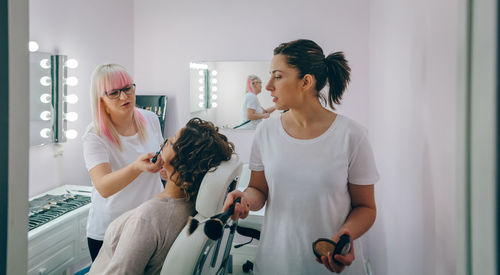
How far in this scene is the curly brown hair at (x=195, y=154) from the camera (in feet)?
4.11

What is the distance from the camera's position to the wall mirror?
2.82 metres

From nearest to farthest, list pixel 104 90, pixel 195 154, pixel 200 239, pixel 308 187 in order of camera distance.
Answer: pixel 308 187 < pixel 200 239 < pixel 195 154 < pixel 104 90

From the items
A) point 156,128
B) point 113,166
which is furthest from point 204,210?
point 156,128

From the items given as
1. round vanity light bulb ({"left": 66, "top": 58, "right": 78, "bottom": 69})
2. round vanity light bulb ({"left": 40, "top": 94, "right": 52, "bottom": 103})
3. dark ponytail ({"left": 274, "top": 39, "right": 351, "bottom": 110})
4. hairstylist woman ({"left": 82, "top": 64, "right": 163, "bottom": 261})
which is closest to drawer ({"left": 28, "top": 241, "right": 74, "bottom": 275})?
hairstylist woman ({"left": 82, "top": 64, "right": 163, "bottom": 261})

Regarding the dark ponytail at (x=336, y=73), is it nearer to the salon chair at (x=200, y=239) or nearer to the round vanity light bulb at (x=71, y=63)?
the salon chair at (x=200, y=239)

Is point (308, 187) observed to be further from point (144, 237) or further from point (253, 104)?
point (253, 104)

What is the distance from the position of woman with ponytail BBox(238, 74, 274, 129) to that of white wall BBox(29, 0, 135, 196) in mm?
1071

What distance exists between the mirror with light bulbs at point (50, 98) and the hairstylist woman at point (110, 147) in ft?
2.86

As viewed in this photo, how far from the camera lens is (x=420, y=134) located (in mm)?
989

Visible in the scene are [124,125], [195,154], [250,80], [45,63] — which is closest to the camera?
[195,154]

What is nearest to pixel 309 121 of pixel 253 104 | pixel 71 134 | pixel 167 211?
pixel 167 211

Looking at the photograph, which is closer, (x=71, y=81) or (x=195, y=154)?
(x=195, y=154)

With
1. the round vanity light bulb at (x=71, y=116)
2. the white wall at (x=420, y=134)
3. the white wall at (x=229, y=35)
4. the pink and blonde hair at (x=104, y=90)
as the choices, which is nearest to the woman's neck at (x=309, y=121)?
the white wall at (x=420, y=134)

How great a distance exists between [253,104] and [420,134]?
1921 mm
